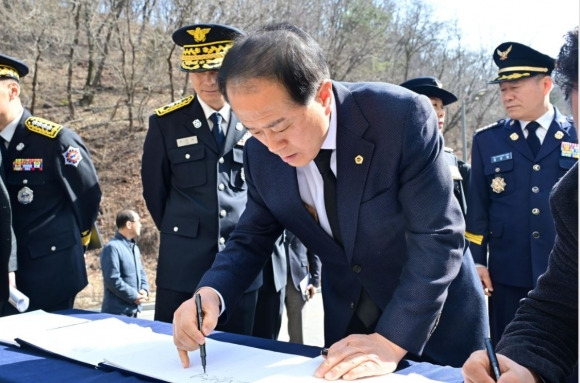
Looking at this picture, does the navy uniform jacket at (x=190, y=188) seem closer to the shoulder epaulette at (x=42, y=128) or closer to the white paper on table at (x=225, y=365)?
the shoulder epaulette at (x=42, y=128)

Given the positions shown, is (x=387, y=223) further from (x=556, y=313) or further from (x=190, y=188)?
(x=190, y=188)

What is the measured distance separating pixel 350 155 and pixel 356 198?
12 centimetres

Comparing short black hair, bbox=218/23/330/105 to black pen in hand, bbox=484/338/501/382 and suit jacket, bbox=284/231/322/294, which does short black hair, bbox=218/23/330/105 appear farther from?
suit jacket, bbox=284/231/322/294

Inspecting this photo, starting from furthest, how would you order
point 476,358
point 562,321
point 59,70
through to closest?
point 59,70 → point 562,321 → point 476,358

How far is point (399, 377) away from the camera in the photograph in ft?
5.30

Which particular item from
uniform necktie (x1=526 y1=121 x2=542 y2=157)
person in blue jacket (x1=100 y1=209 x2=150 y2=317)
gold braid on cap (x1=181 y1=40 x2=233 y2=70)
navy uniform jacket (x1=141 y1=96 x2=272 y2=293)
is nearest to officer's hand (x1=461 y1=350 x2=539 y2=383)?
navy uniform jacket (x1=141 y1=96 x2=272 y2=293)

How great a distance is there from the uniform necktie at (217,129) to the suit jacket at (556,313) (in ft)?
6.62

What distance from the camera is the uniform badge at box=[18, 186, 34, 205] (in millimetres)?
3322

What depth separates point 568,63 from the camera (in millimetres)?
1463

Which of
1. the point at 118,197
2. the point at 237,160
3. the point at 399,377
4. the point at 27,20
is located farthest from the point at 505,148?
the point at 27,20

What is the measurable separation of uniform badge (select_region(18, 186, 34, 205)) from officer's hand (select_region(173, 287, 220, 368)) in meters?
1.77

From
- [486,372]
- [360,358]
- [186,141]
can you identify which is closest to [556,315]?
[486,372]

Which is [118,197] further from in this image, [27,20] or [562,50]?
[562,50]

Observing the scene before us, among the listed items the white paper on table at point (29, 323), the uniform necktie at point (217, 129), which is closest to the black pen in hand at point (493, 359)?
the white paper on table at point (29, 323)
